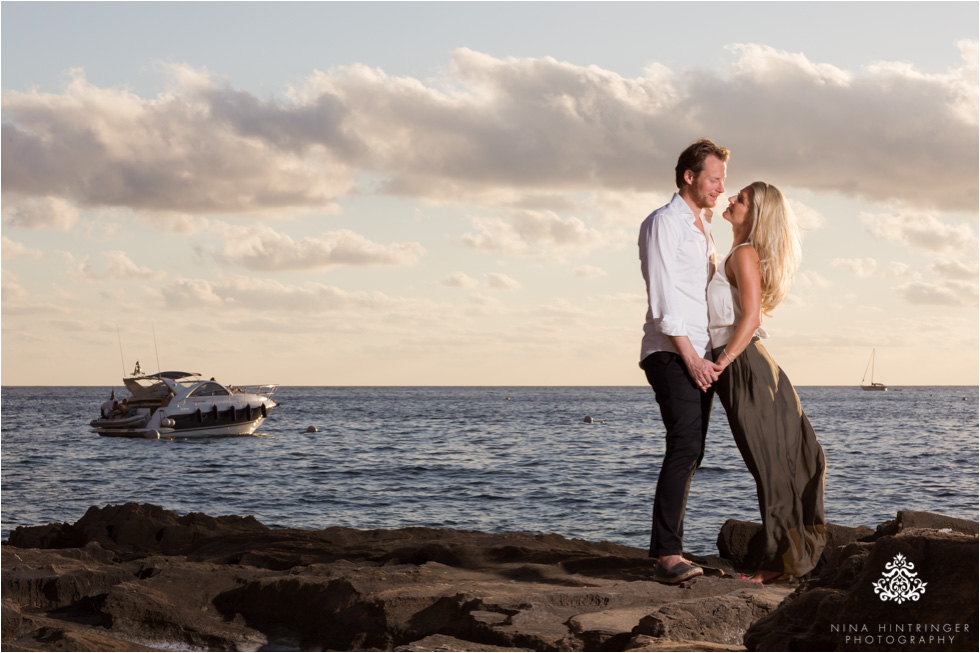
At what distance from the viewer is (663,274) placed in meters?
4.29

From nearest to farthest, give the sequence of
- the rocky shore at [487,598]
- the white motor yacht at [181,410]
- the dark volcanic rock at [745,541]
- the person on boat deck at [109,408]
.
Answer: the rocky shore at [487,598], the dark volcanic rock at [745,541], the white motor yacht at [181,410], the person on boat deck at [109,408]

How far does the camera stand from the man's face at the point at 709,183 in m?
4.43

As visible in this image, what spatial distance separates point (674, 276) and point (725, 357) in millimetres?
487

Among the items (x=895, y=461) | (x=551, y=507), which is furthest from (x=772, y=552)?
(x=895, y=461)

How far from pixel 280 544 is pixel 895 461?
22.6 meters

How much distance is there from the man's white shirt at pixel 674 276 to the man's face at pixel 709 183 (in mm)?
83

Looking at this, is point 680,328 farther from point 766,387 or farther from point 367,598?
point 367,598

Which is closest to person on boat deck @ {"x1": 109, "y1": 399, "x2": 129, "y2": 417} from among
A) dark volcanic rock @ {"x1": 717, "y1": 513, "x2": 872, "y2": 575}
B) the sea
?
the sea

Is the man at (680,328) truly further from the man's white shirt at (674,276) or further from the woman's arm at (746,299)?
the woman's arm at (746,299)

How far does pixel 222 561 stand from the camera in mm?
6195

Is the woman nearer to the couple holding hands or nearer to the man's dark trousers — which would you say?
the couple holding hands

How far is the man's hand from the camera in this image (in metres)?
4.30

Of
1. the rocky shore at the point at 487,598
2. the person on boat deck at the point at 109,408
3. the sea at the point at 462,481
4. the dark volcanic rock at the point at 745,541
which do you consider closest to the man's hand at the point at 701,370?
the rocky shore at the point at 487,598

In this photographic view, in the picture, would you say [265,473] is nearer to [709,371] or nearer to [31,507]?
[31,507]
